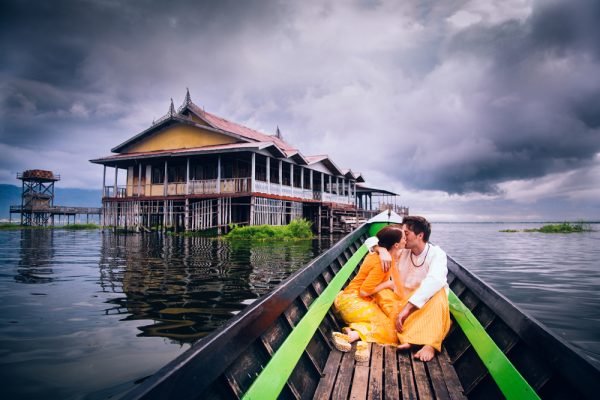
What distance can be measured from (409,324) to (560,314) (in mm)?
3617

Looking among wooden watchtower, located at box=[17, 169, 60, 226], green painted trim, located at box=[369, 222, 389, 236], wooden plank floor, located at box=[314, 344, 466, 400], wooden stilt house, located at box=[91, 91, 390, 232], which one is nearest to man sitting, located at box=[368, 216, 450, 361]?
wooden plank floor, located at box=[314, 344, 466, 400]

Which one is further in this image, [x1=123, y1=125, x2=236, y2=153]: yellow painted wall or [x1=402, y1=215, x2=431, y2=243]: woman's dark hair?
[x1=123, y1=125, x2=236, y2=153]: yellow painted wall

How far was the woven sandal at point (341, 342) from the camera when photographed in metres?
2.92

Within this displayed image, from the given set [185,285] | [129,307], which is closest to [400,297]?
[129,307]

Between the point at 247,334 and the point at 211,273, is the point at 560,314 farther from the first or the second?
the point at 211,273

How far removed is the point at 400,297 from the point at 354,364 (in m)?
1.13

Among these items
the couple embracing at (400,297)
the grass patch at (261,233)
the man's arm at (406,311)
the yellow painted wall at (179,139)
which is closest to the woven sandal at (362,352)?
the couple embracing at (400,297)

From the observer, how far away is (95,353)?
3.23m

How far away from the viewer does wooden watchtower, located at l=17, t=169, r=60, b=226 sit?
38.4 metres

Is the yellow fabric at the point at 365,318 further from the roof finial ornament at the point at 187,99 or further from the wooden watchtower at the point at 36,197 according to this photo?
the wooden watchtower at the point at 36,197

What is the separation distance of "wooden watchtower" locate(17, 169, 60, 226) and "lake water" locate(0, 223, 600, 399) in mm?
35535

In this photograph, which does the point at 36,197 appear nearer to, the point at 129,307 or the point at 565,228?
the point at 129,307

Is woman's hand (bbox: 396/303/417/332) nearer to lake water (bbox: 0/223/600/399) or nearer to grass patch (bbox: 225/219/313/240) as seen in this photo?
lake water (bbox: 0/223/600/399)

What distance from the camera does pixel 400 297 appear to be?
3.59m
